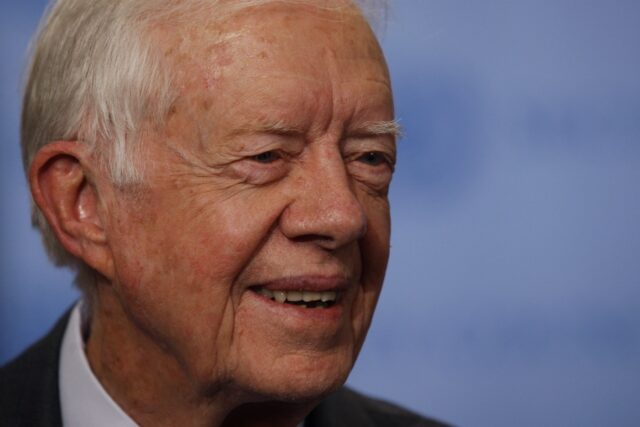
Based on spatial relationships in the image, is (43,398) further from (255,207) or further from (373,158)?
(373,158)

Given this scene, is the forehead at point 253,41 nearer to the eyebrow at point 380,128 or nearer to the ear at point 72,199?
the eyebrow at point 380,128

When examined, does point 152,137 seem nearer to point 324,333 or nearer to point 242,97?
point 242,97

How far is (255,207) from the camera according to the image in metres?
1.88

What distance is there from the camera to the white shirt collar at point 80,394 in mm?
2109

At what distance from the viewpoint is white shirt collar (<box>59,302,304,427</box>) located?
6.92 ft

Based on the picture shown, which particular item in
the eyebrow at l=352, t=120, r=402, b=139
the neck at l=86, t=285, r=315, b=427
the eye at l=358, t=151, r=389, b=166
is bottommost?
the neck at l=86, t=285, r=315, b=427

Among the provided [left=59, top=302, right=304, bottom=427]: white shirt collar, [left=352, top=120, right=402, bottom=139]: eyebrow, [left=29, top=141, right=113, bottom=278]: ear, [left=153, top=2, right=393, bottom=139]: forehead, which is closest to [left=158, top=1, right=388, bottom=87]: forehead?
[left=153, top=2, right=393, bottom=139]: forehead

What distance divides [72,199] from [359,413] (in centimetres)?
82

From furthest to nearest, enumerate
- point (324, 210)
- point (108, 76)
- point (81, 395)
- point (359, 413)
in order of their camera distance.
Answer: point (359, 413)
point (81, 395)
point (108, 76)
point (324, 210)

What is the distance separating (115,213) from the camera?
1975 millimetres

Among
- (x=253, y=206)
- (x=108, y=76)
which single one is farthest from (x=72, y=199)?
(x=253, y=206)

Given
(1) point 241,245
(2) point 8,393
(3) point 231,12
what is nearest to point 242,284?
(1) point 241,245

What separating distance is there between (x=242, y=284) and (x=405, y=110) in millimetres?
1248

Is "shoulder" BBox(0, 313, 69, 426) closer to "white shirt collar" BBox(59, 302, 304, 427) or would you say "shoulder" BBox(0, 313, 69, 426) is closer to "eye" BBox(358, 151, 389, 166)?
"white shirt collar" BBox(59, 302, 304, 427)
